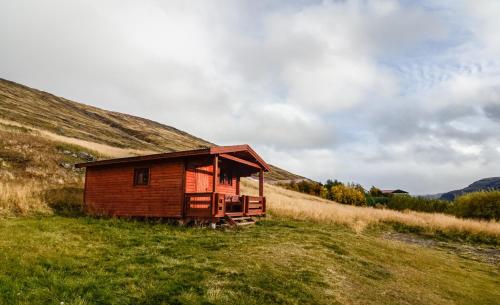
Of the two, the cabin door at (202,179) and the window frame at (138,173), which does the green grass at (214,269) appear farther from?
the cabin door at (202,179)

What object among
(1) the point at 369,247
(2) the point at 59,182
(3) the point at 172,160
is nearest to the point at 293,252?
(1) the point at 369,247

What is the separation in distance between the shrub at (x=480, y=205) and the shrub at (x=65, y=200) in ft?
111

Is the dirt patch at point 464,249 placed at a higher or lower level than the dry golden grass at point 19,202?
lower

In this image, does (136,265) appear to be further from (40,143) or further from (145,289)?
(40,143)

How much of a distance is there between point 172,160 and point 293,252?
9.64 m

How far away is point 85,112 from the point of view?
117688 mm

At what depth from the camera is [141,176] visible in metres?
21.6

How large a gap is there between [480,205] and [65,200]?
1374 inches

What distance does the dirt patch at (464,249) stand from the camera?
1852cm

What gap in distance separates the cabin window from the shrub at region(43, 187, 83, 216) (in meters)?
3.79

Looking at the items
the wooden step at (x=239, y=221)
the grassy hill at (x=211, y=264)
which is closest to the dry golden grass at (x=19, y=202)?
the grassy hill at (x=211, y=264)

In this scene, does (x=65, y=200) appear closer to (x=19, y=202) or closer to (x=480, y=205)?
(x=19, y=202)

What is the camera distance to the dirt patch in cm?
1852

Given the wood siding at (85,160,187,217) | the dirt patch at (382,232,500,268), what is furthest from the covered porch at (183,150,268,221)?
the dirt patch at (382,232,500,268)
